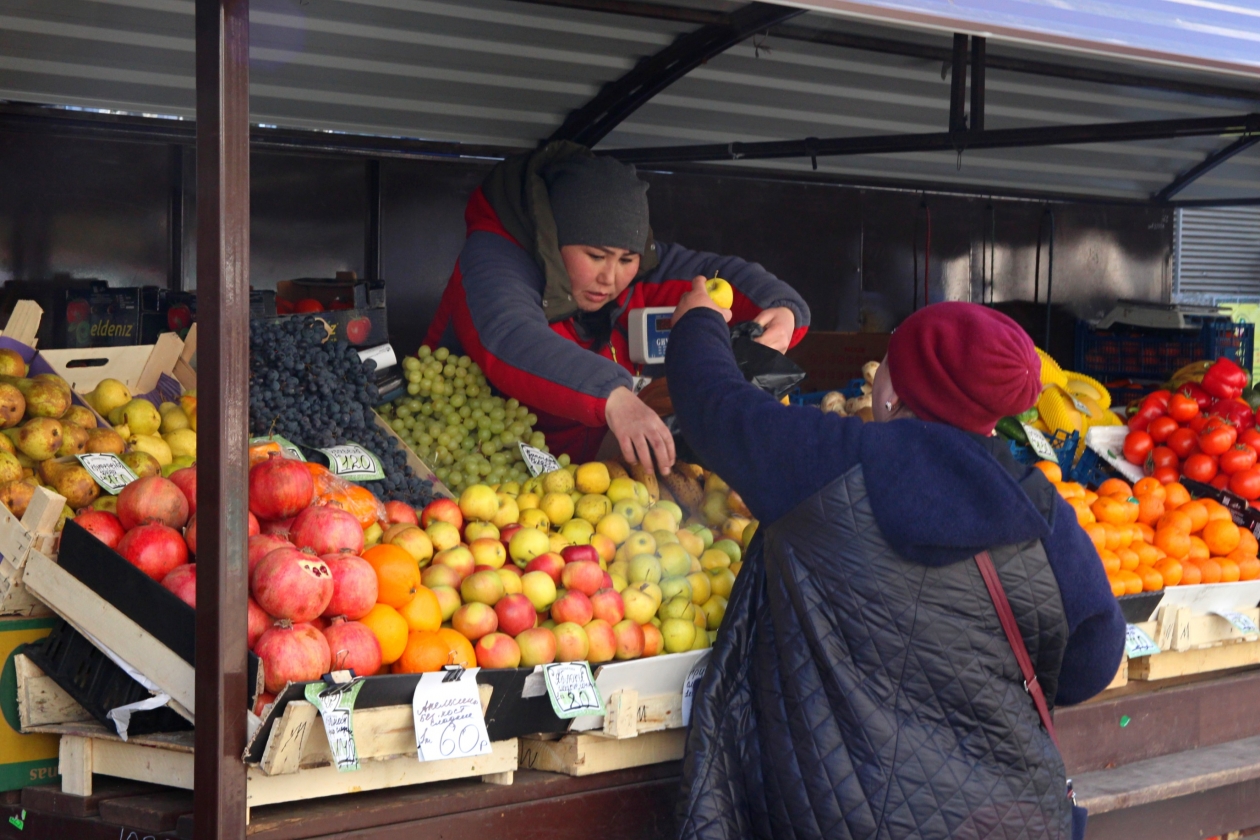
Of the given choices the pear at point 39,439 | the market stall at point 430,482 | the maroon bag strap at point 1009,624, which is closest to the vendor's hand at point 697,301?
the market stall at point 430,482

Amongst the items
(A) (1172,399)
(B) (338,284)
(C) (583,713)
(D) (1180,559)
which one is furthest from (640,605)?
(A) (1172,399)

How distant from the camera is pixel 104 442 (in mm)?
2957

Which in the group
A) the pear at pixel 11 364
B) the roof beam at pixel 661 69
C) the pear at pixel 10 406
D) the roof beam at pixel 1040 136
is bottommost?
the pear at pixel 10 406

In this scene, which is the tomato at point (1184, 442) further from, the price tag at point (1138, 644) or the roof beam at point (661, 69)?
the roof beam at point (661, 69)

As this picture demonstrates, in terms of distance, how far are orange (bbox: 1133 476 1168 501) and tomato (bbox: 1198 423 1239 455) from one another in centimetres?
45

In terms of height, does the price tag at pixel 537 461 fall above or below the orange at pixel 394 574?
above

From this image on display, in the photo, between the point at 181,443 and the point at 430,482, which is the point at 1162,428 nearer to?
the point at 430,482

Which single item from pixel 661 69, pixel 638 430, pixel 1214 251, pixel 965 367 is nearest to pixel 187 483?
pixel 638 430

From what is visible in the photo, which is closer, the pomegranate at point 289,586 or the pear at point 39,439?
the pomegranate at point 289,586

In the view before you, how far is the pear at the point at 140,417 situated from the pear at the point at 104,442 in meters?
0.15

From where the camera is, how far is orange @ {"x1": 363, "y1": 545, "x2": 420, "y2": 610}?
7.95 ft

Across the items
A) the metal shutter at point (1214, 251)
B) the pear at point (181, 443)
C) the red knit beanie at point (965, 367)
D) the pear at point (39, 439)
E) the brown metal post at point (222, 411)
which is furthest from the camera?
the metal shutter at point (1214, 251)

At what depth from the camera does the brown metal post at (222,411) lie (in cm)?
203

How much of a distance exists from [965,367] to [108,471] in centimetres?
192
